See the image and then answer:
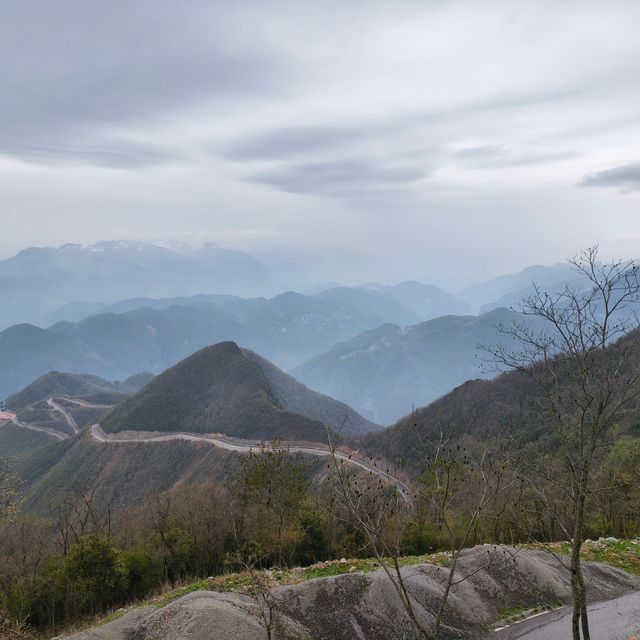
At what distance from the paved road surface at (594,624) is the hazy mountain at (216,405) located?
9807 cm

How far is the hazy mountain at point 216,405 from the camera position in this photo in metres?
128

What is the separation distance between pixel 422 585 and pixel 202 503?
871 inches

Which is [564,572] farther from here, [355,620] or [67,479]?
[67,479]

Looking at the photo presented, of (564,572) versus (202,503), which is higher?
(202,503)

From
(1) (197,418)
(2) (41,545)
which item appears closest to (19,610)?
(2) (41,545)

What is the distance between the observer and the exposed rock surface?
1794 cm

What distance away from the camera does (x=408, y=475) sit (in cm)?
8944

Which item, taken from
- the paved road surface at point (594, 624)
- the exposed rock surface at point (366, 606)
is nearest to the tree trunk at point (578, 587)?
the exposed rock surface at point (366, 606)

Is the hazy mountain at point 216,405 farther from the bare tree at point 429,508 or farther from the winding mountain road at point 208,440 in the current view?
the bare tree at point 429,508

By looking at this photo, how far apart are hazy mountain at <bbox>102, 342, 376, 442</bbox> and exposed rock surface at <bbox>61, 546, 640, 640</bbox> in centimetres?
9607

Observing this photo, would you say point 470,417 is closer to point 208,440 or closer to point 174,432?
point 208,440

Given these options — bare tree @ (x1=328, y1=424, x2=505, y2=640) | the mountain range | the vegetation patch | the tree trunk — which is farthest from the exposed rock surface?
the mountain range

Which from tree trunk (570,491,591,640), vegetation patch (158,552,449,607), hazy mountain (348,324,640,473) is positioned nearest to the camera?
tree trunk (570,491,591,640)

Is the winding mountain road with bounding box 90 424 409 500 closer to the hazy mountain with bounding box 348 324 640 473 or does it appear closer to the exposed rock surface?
the hazy mountain with bounding box 348 324 640 473
